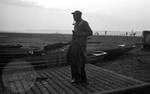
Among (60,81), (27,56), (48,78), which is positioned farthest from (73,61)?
(27,56)

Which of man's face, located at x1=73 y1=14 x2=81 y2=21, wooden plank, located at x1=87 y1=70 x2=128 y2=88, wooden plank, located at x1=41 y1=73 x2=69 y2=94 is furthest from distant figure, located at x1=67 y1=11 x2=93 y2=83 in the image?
→ wooden plank, located at x1=87 y1=70 x2=128 y2=88

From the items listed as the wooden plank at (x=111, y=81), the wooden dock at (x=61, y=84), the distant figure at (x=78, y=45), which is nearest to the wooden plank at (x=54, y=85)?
the wooden dock at (x=61, y=84)

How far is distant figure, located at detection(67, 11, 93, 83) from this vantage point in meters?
5.88

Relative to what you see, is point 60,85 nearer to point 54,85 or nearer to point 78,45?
point 54,85

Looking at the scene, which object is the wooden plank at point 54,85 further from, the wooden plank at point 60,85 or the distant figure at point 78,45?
the distant figure at point 78,45

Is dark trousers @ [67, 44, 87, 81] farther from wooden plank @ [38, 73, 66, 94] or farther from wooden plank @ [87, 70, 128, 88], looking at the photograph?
wooden plank @ [87, 70, 128, 88]

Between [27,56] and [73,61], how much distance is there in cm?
496

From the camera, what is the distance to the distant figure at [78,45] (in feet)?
19.3

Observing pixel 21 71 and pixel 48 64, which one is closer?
pixel 21 71

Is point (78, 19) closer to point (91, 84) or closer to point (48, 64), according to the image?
point (91, 84)

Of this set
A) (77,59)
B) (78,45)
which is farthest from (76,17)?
(77,59)

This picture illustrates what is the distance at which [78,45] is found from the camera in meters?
5.95

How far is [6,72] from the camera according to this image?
7750 millimetres

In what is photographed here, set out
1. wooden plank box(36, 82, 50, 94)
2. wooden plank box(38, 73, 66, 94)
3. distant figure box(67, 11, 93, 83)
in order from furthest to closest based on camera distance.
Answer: distant figure box(67, 11, 93, 83) < wooden plank box(38, 73, 66, 94) < wooden plank box(36, 82, 50, 94)
